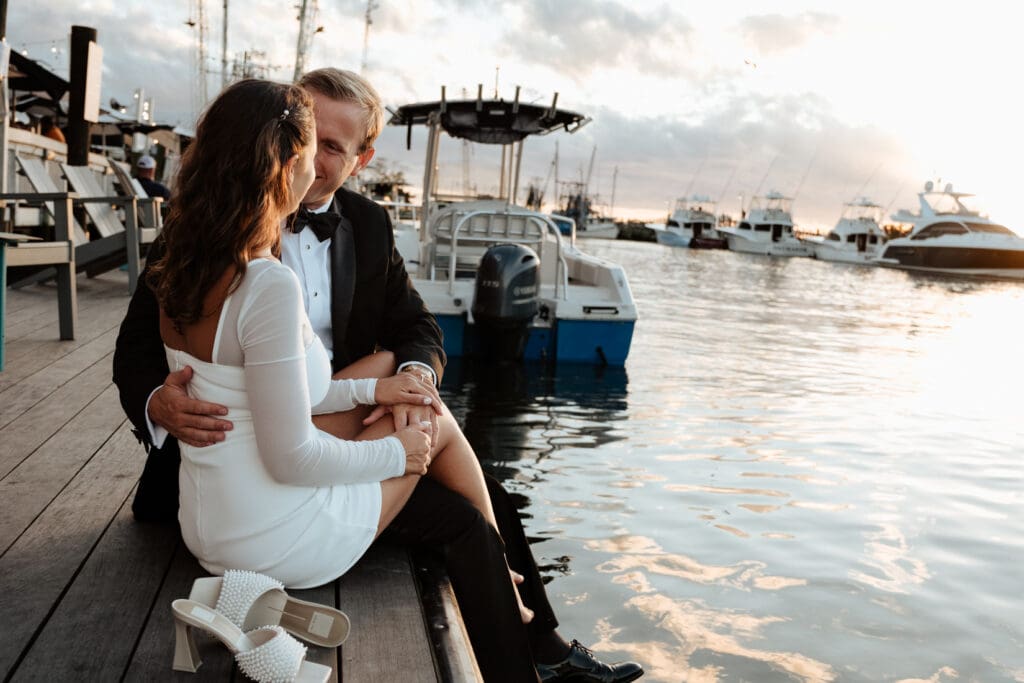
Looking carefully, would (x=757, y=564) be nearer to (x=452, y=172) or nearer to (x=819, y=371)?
(x=819, y=371)

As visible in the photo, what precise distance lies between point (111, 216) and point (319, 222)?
7.67 metres

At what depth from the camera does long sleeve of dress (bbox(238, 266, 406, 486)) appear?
5.69 feet

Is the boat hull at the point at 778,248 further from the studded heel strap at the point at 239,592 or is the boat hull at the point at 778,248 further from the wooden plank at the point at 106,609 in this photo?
the studded heel strap at the point at 239,592

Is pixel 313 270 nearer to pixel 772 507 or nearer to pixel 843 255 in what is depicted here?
pixel 772 507

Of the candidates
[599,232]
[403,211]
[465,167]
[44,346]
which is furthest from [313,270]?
[599,232]

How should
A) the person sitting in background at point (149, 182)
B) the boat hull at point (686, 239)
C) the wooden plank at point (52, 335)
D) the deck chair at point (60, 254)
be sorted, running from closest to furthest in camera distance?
1. the wooden plank at point (52, 335)
2. the deck chair at point (60, 254)
3. the person sitting in background at point (149, 182)
4. the boat hull at point (686, 239)

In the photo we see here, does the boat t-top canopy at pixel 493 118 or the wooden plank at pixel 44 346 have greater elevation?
the boat t-top canopy at pixel 493 118

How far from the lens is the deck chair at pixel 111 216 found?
738cm

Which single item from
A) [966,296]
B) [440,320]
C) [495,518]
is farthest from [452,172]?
[966,296]

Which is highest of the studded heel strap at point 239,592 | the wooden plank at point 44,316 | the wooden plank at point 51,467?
the studded heel strap at point 239,592

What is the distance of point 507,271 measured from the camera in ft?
27.5

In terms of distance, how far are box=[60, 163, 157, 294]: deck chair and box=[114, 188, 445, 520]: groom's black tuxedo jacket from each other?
4.58 m

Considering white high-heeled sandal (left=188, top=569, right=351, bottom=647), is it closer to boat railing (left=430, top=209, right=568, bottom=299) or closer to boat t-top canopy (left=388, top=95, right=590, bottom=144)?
boat railing (left=430, top=209, right=568, bottom=299)

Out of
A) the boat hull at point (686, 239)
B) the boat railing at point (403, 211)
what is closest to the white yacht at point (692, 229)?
the boat hull at point (686, 239)
